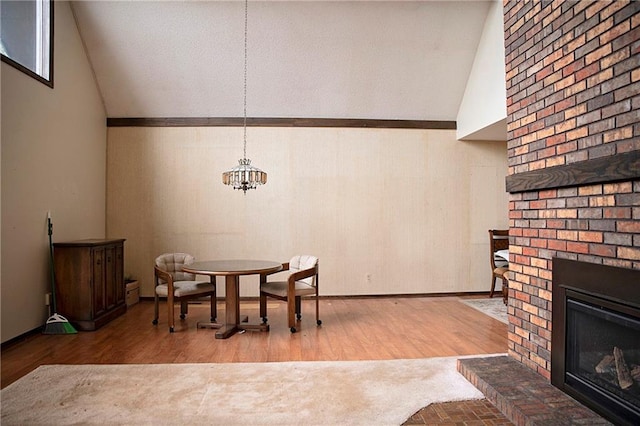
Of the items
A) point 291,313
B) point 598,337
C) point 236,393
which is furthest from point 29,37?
point 598,337

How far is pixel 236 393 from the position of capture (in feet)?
9.39

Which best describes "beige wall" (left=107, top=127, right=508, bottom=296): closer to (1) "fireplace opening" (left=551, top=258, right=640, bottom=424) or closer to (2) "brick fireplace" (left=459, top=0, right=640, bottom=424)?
(2) "brick fireplace" (left=459, top=0, right=640, bottom=424)

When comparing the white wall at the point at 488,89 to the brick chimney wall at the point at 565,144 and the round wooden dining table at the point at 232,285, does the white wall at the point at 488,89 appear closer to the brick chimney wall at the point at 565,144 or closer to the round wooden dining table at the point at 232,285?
the brick chimney wall at the point at 565,144

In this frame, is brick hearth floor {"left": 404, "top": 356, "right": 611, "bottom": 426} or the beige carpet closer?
brick hearth floor {"left": 404, "top": 356, "right": 611, "bottom": 426}

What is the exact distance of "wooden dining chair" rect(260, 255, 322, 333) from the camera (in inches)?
173

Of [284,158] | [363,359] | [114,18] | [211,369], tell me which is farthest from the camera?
[284,158]

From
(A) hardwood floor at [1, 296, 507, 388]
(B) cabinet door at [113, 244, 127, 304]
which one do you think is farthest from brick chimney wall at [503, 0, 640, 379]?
(B) cabinet door at [113, 244, 127, 304]

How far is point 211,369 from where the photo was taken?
3.31 metres

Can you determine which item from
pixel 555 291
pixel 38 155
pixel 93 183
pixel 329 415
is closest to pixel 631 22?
pixel 555 291

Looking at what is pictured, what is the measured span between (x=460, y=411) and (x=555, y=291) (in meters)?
0.93

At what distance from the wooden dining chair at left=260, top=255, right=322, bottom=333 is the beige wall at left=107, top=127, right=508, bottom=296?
4.32ft

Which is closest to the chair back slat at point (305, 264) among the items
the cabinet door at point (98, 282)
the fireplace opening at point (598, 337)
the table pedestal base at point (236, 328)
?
the table pedestal base at point (236, 328)

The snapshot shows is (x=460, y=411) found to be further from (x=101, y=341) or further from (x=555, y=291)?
(x=101, y=341)

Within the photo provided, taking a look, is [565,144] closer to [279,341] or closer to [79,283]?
[279,341]
